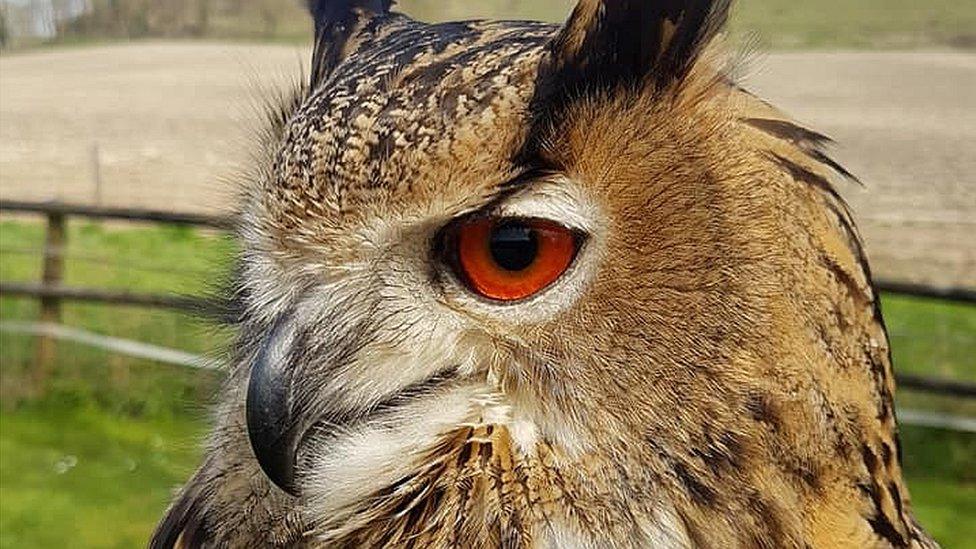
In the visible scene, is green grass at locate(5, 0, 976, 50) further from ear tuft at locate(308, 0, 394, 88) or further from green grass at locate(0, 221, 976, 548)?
ear tuft at locate(308, 0, 394, 88)

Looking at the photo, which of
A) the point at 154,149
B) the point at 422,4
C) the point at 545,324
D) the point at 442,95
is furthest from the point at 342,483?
the point at 154,149

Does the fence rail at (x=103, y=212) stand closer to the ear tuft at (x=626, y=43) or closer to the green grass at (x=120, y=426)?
the green grass at (x=120, y=426)

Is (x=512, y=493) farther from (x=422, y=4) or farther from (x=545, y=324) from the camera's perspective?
(x=422, y=4)

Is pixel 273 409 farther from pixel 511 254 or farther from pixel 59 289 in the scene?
pixel 59 289

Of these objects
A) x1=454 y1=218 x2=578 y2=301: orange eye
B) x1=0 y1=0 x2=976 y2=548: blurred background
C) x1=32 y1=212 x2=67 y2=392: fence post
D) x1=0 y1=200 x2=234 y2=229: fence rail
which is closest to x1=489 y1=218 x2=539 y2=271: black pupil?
x1=454 y1=218 x2=578 y2=301: orange eye

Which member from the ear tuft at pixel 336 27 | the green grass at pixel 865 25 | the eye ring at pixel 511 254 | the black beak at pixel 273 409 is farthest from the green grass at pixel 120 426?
the eye ring at pixel 511 254

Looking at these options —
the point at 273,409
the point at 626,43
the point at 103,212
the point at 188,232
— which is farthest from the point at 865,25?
the point at 273,409
